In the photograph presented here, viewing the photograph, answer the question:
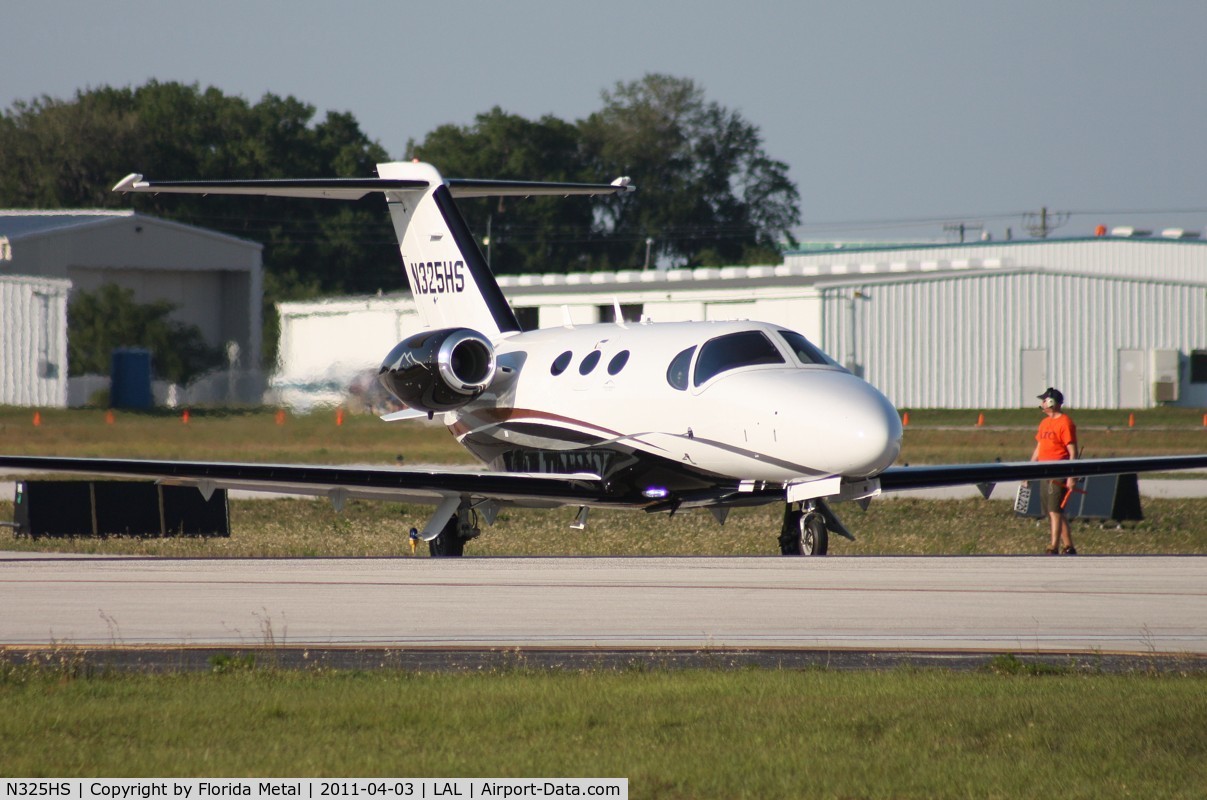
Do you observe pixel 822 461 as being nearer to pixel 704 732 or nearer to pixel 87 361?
pixel 704 732

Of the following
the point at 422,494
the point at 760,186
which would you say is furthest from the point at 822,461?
the point at 760,186

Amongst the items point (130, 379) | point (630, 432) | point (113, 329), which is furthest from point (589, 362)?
point (113, 329)

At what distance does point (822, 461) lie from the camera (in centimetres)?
1514

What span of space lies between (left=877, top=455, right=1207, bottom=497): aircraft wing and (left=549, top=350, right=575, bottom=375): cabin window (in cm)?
380

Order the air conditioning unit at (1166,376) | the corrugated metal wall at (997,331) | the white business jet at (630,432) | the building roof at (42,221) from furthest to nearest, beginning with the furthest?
1. the air conditioning unit at (1166,376)
2. the corrugated metal wall at (997,331)
3. the building roof at (42,221)
4. the white business jet at (630,432)

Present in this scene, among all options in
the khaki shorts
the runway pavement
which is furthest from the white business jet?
the runway pavement

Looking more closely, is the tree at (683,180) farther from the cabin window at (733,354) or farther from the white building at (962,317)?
the cabin window at (733,354)

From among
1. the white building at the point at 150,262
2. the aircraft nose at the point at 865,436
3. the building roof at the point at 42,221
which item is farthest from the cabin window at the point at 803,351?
the building roof at the point at 42,221

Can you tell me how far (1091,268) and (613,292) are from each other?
96.9 feet

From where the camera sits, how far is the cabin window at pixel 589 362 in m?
17.9

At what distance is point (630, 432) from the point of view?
17125 mm

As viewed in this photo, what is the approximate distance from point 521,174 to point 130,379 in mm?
55389

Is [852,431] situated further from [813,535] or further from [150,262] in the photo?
[150,262]

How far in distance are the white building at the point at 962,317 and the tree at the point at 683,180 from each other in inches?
1420
